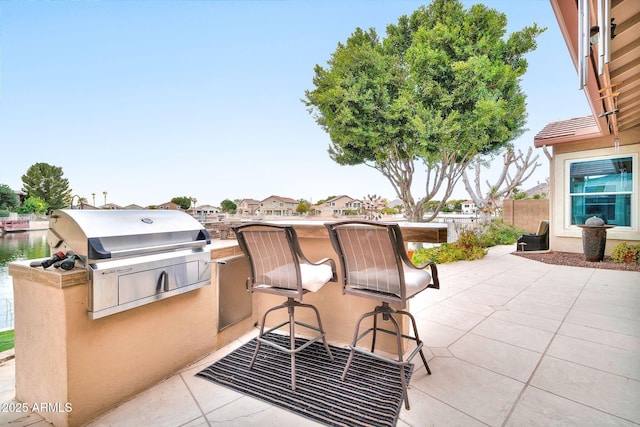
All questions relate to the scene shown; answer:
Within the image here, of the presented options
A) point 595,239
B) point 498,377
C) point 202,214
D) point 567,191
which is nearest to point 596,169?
point 567,191

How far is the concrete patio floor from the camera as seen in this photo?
5.05 feet

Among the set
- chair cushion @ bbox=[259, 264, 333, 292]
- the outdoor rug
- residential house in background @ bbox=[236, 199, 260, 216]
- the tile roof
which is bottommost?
the outdoor rug

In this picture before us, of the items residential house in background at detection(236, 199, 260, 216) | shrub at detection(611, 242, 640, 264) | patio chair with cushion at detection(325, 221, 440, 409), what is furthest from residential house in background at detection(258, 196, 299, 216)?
patio chair with cushion at detection(325, 221, 440, 409)

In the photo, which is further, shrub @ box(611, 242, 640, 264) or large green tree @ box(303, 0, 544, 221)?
large green tree @ box(303, 0, 544, 221)

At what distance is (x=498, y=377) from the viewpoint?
193 cm

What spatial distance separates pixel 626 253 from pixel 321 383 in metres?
7.17

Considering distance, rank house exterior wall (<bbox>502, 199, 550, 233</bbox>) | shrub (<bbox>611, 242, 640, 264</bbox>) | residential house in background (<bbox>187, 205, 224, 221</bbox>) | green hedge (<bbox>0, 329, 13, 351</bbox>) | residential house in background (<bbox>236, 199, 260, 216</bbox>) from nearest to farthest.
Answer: residential house in background (<bbox>187, 205, 224, 221</bbox>)
green hedge (<bbox>0, 329, 13, 351</bbox>)
shrub (<bbox>611, 242, 640, 264</bbox>)
house exterior wall (<bbox>502, 199, 550, 233</bbox>)
residential house in background (<bbox>236, 199, 260, 216</bbox>)

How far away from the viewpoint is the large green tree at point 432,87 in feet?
25.0

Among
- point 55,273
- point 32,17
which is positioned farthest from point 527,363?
point 32,17

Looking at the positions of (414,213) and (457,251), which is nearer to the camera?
(457,251)

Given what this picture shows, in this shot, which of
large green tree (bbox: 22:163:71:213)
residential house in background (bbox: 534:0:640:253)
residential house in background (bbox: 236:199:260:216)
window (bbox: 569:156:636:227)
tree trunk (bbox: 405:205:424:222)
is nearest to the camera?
residential house in background (bbox: 534:0:640:253)

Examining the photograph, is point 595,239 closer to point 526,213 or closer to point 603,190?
point 603,190

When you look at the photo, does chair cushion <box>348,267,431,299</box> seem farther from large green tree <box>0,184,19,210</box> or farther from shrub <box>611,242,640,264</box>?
large green tree <box>0,184,19,210</box>

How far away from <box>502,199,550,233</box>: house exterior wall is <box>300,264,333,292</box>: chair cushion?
39.5 ft
